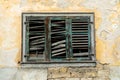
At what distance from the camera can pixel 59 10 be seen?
9.68m

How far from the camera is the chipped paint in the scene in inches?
374

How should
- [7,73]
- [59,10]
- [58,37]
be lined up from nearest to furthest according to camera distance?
[7,73]
[58,37]
[59,10]

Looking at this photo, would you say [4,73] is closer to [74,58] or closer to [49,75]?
[49,75]

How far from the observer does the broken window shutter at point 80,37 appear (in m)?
9.54

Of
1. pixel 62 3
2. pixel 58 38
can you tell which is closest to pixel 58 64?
pixel 58 38

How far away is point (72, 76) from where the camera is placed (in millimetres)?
9406

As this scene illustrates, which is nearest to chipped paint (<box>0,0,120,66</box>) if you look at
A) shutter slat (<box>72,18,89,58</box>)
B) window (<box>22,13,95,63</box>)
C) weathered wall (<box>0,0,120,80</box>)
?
weathered wall (<box>0,0,120,80</box>)

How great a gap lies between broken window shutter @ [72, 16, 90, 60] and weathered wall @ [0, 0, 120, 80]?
21 cm

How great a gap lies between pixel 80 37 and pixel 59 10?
78 centimetres

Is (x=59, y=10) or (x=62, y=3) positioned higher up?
(x=62, y=3)

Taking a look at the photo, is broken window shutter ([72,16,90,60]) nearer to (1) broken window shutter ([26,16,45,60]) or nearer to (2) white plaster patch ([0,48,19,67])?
(1) broken window shutter ([26,16,45,60])

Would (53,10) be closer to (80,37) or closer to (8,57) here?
(80,37)

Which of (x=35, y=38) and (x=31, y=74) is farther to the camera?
(x=35, y=38)

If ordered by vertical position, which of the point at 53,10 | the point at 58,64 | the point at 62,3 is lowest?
the point at 58,64
